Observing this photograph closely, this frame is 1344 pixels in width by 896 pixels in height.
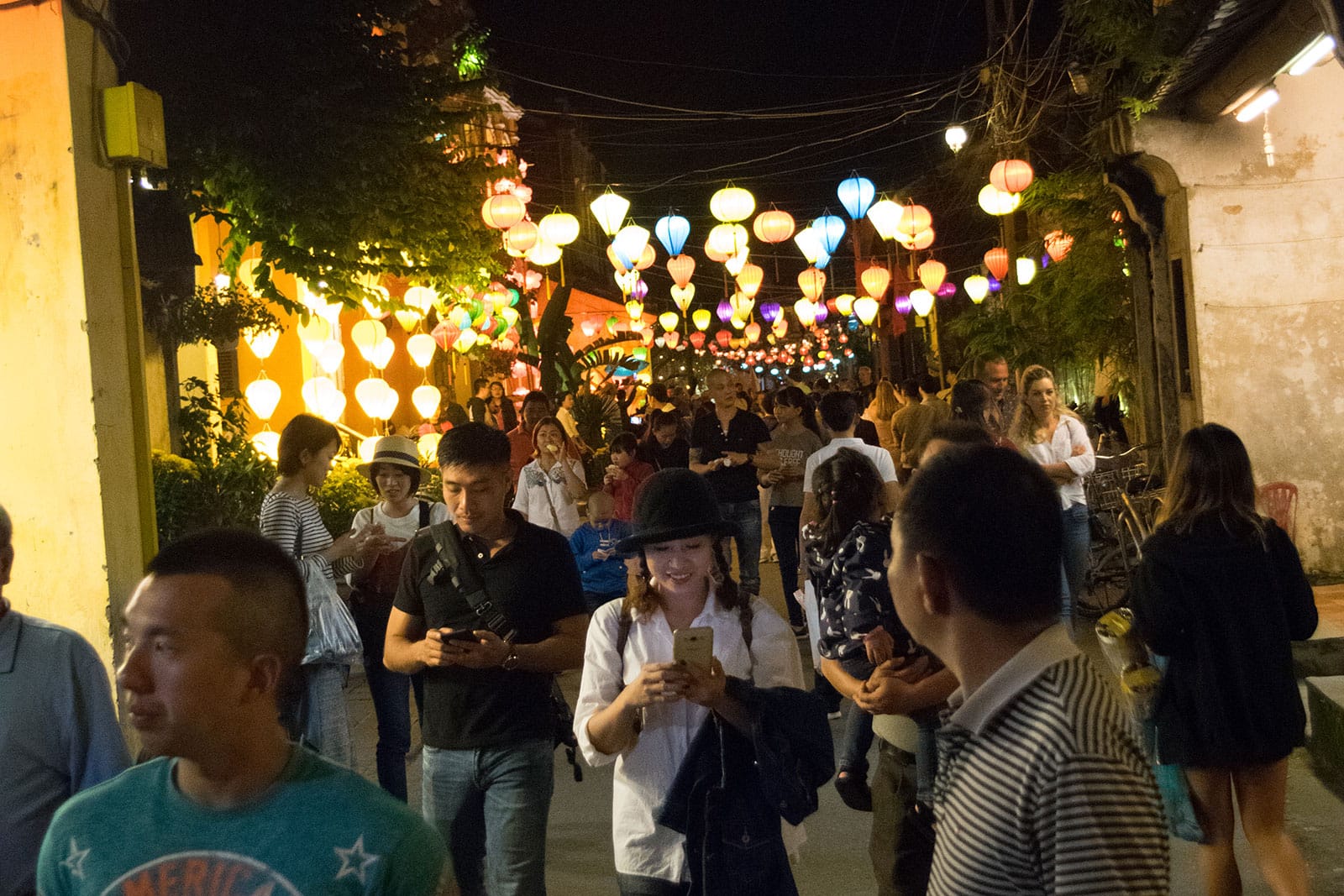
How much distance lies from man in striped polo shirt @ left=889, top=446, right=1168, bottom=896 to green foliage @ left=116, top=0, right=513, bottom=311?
9418 mm

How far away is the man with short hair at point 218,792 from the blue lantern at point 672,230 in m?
18.7

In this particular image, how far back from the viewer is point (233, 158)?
1084cm

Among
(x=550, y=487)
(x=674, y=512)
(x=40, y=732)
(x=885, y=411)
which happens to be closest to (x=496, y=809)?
(x=674, y=512)

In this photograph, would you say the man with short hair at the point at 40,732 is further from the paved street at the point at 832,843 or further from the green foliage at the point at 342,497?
the green foliage at the point at 342,497

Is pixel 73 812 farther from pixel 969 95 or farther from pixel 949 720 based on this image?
pixel 969 95

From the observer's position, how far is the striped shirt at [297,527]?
571cm

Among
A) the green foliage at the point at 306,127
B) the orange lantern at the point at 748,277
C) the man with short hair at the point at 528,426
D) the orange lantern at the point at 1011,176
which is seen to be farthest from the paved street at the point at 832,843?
the orange lantern at the point at 748,277

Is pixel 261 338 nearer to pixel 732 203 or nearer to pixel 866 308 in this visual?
pixel 732 203

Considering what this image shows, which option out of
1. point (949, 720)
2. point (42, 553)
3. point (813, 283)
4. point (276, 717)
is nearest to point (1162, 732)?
point (949, 720)

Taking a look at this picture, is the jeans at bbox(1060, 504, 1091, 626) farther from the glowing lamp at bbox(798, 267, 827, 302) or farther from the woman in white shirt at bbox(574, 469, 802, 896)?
the glowing lamp at bbox(798, 267, 827, 302)

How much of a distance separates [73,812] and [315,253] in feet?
33.7

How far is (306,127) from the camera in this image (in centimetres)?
1099

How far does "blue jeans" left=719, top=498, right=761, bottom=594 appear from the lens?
412 inches

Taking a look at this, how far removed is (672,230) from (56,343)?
588 inches
